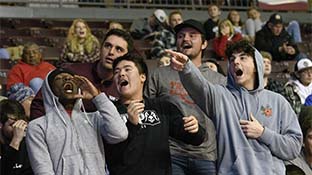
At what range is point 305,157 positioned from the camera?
250 inches

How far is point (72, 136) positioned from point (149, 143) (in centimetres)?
55

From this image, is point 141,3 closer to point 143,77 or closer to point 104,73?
point 104,73

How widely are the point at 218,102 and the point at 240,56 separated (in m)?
0.39

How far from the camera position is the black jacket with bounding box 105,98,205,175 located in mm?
5309

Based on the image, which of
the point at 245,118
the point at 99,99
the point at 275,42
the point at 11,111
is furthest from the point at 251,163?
the point at 275,42

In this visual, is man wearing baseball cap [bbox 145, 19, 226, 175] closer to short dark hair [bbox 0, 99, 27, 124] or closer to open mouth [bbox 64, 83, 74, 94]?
open mouth [bbox 64, 83, 74, 94]

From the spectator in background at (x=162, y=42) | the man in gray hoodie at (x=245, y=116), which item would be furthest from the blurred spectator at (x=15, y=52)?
the man in gray hoodie at (x=245, y=116)

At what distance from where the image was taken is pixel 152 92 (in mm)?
5969

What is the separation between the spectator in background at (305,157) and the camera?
614 centimetres

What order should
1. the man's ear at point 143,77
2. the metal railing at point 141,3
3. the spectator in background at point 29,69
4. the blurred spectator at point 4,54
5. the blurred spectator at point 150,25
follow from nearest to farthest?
the man's ear at point 143,77
the spectator in background at point 29,69
the blurred spectator at point 4,54
the blurred spectator at point 150,25
the metal railing at point 141,3

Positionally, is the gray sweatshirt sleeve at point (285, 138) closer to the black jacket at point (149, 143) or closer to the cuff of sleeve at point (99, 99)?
the black jacket at point (149, 143)

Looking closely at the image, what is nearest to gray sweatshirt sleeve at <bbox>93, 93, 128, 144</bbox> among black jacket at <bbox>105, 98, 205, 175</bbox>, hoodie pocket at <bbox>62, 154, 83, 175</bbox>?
black jacket at <bbox>105, 98, 205, 175</bbox>

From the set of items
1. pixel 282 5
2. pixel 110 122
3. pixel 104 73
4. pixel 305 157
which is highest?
pixel 282 5

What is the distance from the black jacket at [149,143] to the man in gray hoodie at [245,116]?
22 centimetres
